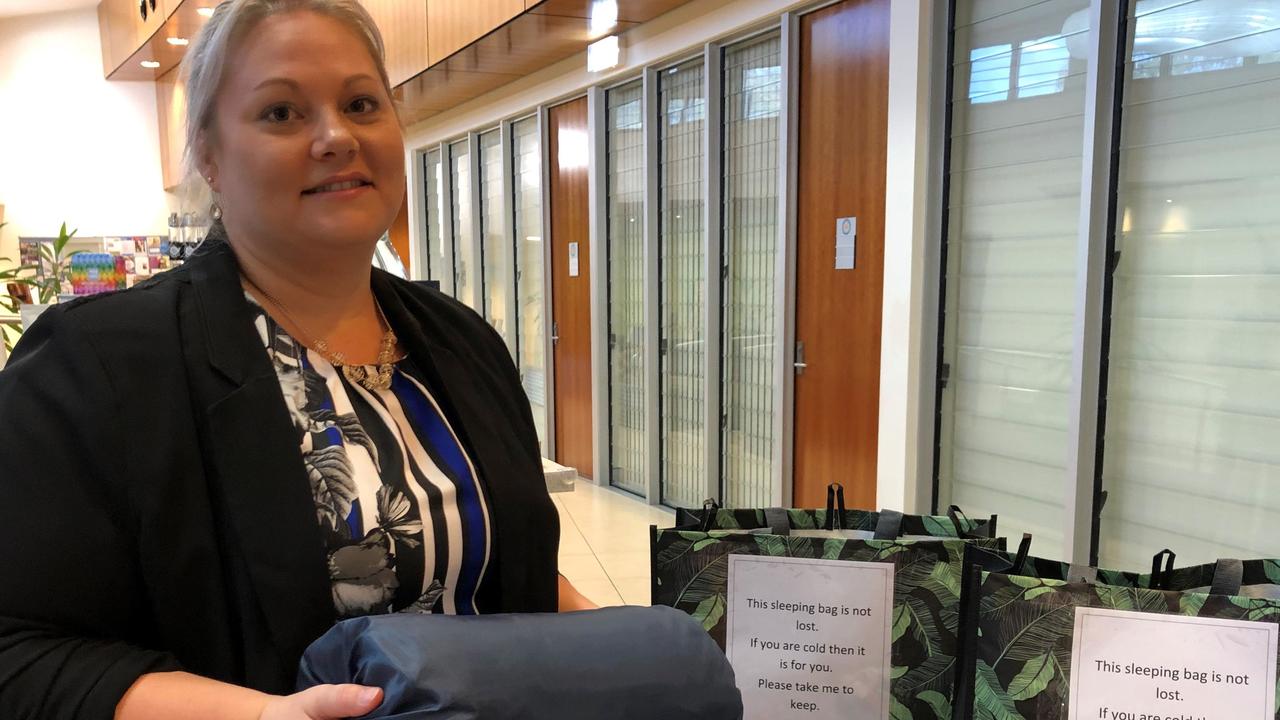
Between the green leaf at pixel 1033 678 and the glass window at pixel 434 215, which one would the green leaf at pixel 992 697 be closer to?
the green leaf at pixel 1033 678

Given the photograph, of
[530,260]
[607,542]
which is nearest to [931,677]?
[607,542]

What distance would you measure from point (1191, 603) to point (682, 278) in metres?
3.96

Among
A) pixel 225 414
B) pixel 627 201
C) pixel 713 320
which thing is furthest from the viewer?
pixel 627 201

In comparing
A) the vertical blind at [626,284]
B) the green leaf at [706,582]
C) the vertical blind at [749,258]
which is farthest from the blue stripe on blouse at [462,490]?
the vertical blind at [626,284]

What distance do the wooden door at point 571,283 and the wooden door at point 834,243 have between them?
212 centimetres

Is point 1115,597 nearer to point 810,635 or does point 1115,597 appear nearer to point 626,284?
point 810,635

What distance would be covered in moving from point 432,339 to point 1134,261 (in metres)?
2.47

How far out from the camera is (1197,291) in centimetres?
265

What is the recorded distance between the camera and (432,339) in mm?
1163

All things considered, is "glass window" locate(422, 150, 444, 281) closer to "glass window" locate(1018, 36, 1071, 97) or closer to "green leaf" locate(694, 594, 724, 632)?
"glass window" locate(1018, 36, 1071, 97)

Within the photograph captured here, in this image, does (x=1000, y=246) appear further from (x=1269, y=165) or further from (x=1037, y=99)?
(x=1269, y=165)

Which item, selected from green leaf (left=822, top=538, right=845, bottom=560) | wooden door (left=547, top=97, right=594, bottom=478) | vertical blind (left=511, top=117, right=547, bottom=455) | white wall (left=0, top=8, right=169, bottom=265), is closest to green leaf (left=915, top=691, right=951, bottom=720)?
green leaf (left=822, top=538, right=845, bottom=560)

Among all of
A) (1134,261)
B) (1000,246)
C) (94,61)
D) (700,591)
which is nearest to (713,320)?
(1000,246)

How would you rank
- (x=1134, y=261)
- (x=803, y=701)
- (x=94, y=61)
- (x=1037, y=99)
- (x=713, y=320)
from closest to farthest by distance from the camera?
(x=803, y=701), (x=1134, y=261), (x=1037, y=99), (x=713, y=320), (x=94, y=61)
